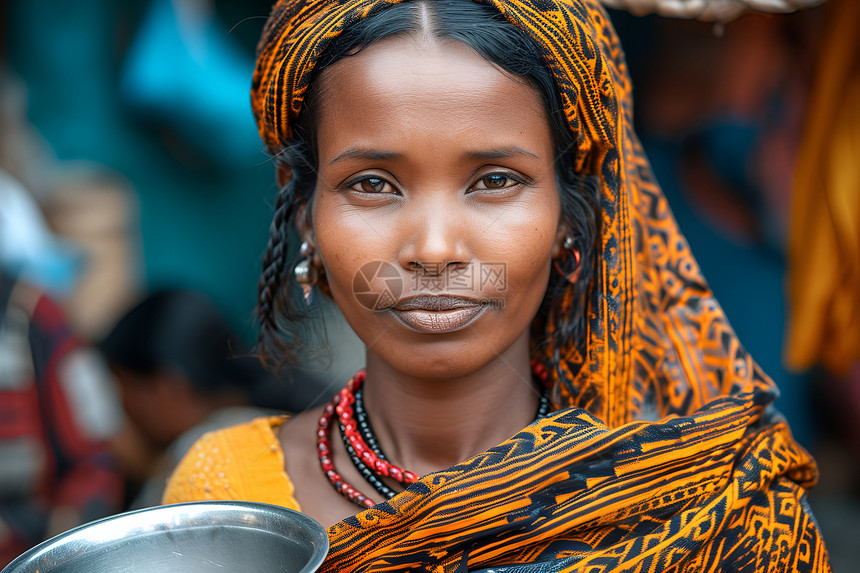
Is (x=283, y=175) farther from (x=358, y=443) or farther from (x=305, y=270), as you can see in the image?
(x=358, y=443)

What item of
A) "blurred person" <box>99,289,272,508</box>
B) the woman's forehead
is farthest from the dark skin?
"blurred person" <box>99,289,272,508</box>

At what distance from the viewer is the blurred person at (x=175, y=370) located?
11.8 feet

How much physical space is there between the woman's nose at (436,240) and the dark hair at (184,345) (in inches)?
87.5

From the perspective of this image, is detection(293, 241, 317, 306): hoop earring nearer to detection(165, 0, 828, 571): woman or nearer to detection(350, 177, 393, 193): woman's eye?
detection(165, 0, 828, 571): woman

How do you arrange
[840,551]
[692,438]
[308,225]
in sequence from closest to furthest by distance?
[692,438]
[308,225]
[840,551]

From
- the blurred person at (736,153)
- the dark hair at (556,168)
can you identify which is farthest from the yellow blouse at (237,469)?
the blurred person at (736,153)

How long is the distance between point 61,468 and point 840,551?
3.73 meters

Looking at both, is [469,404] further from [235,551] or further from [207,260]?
[207,260]

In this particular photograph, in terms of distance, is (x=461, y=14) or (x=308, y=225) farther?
(x=308, y=225)

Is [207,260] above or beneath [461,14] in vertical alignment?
beneath

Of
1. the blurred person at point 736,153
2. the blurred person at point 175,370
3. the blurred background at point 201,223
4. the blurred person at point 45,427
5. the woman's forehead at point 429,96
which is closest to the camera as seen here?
the woman's forehead at point 429,96

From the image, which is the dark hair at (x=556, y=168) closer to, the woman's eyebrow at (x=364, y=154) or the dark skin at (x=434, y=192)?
the dark skin at (x=434, y=192)

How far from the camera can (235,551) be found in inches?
54.0

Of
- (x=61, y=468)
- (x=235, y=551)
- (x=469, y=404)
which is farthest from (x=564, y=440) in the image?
(x=61, y=468)
